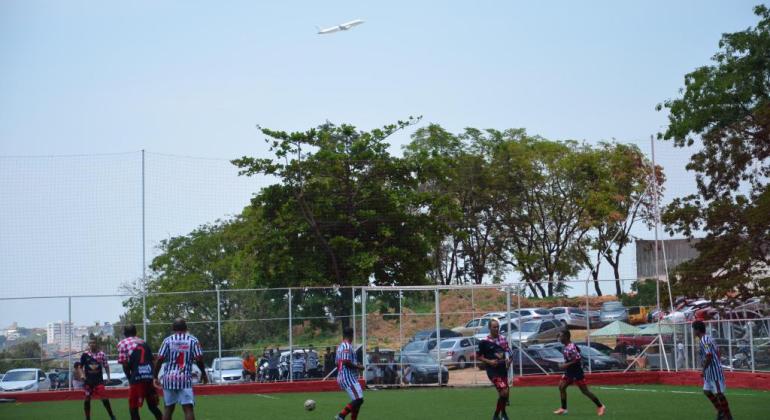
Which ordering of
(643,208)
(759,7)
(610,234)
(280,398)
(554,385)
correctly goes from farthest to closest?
(610,234)
(643,208)
(759,7)
(554,385)
(280,398)

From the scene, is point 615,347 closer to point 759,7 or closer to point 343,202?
point 343,202

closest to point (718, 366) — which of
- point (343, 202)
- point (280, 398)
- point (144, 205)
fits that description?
point (280, 398)

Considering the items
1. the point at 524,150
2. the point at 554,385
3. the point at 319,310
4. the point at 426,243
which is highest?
the point at 524,150

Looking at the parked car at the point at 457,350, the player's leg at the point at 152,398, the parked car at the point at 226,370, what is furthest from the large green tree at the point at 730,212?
the player's leg at the point at 152,398

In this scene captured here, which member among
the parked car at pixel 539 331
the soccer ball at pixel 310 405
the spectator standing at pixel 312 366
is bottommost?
the soccer ball at pixel 310 405

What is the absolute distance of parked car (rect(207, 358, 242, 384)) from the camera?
110 feet

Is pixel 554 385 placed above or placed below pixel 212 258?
below

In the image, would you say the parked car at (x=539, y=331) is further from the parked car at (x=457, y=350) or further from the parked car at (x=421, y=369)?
the parked car at (x=421, y=369)

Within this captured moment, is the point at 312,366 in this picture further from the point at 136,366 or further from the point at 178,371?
the point at 178,371

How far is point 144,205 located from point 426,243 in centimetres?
1464

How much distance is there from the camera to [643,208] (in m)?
54.2

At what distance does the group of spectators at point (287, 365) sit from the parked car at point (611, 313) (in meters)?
9.48

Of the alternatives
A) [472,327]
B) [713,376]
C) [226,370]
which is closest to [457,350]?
[472,327]

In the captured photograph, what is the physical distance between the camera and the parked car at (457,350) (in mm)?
32938
